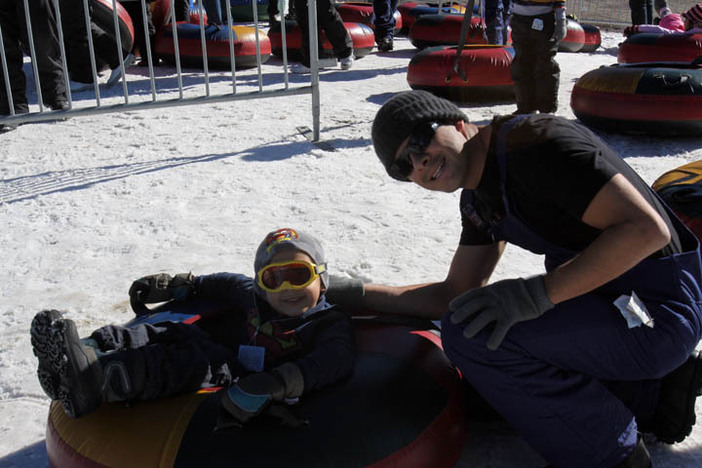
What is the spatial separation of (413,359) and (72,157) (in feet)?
13.0

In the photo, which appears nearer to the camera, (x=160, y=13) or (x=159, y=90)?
(x=159, y=90)

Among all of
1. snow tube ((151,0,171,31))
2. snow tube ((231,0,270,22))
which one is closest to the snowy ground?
snow tube ((151,0,171,31))

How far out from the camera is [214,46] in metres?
8.46

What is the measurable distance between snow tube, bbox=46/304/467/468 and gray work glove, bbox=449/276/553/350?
28 cm

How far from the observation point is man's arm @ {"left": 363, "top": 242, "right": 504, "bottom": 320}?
227 centimetres

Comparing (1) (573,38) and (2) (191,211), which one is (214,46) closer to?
(2) (191,211)

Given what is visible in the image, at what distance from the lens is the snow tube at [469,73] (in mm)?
6762

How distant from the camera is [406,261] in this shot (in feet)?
11.4

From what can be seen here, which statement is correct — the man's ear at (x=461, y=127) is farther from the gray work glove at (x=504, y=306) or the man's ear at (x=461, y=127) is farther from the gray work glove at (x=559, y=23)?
the gray work glove at (x=559, y=23)

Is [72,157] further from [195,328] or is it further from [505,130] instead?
[505,130]

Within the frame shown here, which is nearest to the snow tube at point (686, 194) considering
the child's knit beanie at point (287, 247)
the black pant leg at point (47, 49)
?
the child's knit beanie at point (287, 247)

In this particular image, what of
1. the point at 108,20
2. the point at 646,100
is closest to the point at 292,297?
the point at 646,100

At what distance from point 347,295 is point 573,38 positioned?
907 cm

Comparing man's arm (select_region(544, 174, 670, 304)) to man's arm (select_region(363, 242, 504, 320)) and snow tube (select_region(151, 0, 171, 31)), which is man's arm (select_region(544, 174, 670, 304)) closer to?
man's arm (select_region(363, 242, 504, 320))
